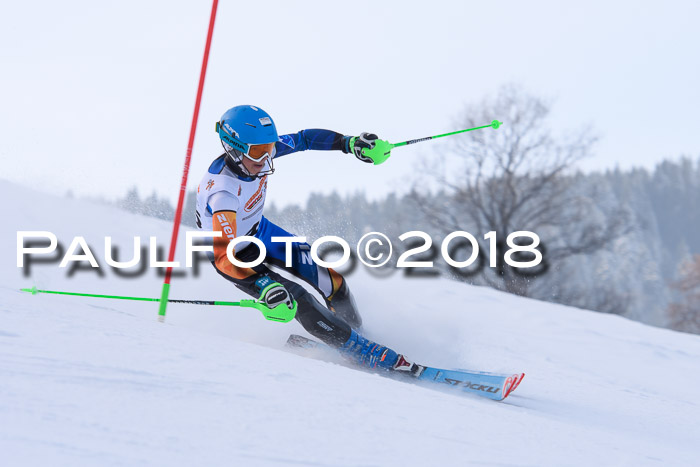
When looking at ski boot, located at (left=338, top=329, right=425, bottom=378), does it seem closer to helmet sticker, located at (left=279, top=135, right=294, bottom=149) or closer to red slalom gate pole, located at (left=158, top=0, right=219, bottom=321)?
red slalom gate pole, located at (left=158, top=0, right=219, bottom=321)

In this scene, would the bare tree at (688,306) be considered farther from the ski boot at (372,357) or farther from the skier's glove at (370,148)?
the ski boot at (372,357)

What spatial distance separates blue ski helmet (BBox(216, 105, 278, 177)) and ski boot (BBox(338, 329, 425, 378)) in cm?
115

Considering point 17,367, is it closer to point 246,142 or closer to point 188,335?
point 188,335

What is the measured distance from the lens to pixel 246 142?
12.3ft

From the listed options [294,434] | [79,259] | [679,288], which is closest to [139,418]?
[294,434]

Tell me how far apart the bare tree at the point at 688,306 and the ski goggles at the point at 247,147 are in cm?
2280

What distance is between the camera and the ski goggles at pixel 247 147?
378 centimetres

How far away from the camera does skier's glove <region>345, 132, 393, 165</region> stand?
14.6ft

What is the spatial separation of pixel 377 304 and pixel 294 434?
401cm

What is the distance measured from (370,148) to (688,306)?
75.6 feet

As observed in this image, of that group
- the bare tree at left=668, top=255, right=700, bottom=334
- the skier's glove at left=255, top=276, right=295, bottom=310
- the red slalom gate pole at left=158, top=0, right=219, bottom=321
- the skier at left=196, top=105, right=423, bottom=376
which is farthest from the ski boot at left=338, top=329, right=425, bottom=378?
the bare tree at left=668, top=255, right=700, bottom=334

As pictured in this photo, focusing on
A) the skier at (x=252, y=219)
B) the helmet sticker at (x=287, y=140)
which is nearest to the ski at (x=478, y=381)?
the skier at (x=252, y=219)

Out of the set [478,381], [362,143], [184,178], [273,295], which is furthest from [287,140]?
[478,381]

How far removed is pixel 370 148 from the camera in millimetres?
4465
